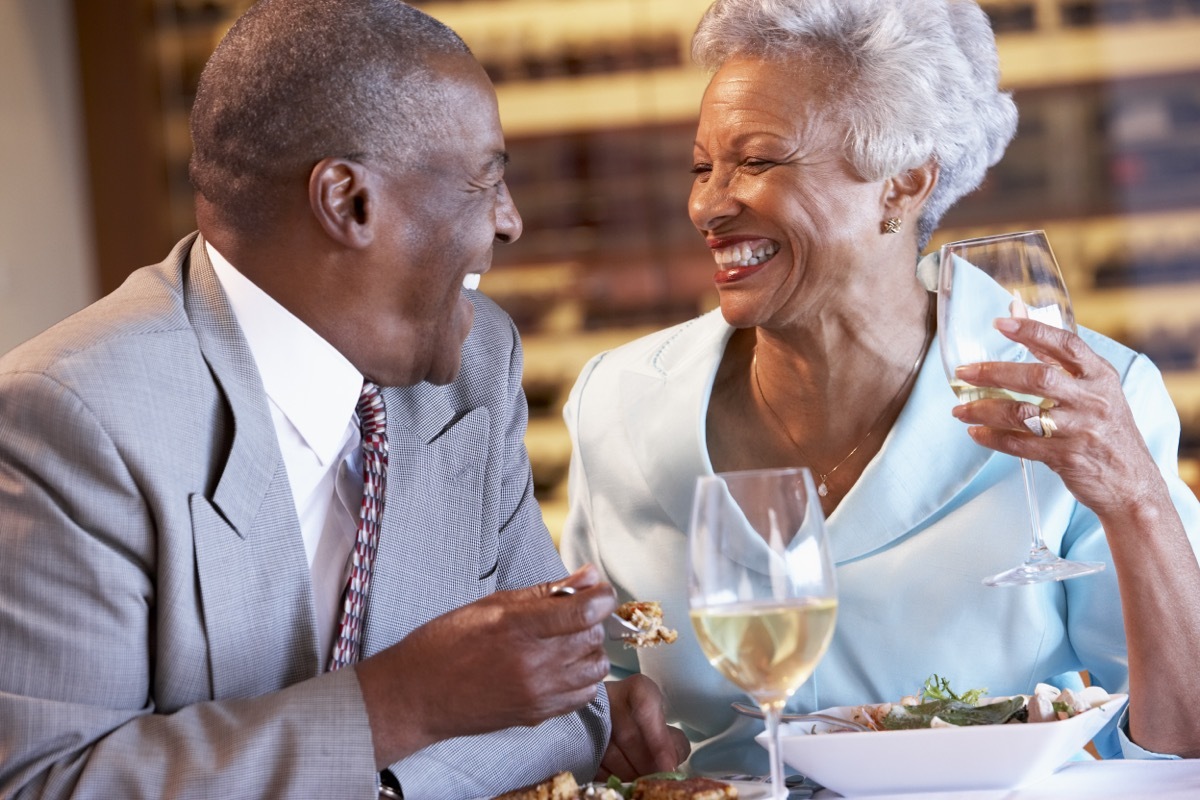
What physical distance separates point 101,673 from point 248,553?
0.16 metres

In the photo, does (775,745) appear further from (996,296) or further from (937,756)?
(996,296)

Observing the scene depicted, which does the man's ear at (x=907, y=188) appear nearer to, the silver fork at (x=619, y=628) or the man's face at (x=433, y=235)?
the man's face at (x=433, y=235)

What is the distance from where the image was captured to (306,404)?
137 cm

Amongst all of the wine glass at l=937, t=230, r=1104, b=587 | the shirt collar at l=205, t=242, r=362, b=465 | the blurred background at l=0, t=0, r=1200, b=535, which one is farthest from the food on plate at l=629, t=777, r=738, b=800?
the blurred background at l=0, t=0, r=1200, b=535

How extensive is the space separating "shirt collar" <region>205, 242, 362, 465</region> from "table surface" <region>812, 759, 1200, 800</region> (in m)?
0.58

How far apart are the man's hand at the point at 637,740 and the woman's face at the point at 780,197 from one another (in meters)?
0.56

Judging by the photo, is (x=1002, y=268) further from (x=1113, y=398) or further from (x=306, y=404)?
(x=306, y=404)

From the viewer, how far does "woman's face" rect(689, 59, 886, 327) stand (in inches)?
71.3

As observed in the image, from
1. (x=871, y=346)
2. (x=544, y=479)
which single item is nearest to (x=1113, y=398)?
(x=871, y=346)

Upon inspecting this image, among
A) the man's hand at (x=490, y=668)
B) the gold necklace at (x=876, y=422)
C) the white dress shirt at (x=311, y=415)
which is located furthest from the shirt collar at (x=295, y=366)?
the gold necklace at (x=876, y=422)

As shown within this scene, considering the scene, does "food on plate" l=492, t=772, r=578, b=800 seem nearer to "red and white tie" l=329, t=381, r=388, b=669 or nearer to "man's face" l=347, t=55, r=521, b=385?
"red and white tie" l=329, t=381, r=388, b=669

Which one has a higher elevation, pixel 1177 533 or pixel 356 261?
pixel 356 261

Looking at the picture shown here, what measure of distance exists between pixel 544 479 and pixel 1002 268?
10.9 ft

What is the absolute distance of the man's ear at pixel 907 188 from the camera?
1875 mm
